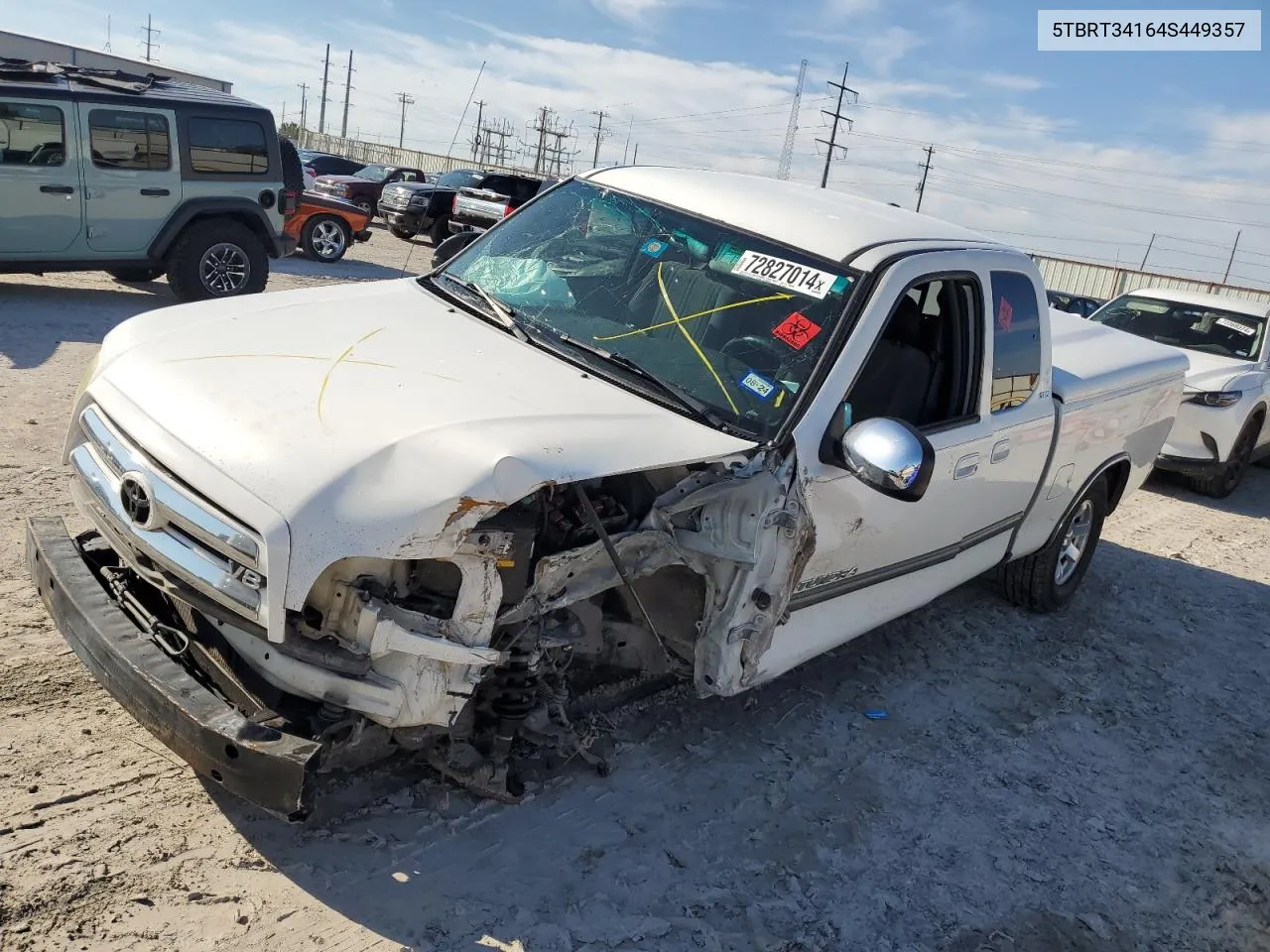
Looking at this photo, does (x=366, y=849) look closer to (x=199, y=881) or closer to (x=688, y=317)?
(x=199, y=881)

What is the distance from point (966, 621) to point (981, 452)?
166 cm

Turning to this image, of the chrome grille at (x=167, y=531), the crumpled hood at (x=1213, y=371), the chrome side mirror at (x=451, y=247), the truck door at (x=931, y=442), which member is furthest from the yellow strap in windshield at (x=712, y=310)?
the crumpled hood at (x=1213, y=371)

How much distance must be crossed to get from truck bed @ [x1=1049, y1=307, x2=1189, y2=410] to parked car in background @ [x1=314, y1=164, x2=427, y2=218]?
15.1 meters

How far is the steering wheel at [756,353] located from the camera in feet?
11.6

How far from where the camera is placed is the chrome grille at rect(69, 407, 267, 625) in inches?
97.9

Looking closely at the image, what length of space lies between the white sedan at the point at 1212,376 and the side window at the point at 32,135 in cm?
1019

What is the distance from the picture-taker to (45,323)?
868cm

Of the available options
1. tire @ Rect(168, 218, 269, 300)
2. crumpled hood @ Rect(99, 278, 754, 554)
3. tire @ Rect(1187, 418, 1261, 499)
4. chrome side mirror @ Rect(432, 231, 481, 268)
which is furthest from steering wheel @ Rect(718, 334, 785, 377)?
tire @ Rect(168, 218, 269, 300)

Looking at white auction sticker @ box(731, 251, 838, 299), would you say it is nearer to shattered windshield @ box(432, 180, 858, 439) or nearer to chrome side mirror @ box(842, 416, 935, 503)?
shattered windshield @ box(432, 180, 858, 439)

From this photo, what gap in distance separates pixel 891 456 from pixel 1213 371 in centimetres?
780

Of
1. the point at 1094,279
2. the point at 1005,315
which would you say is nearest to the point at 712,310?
the point at 1005,315

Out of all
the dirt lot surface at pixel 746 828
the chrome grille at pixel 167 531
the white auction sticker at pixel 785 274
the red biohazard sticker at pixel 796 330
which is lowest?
the dirt lot surface at pixel 746 828

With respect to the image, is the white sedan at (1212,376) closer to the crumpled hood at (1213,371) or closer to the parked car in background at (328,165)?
the crumpled hood at (1213,371)

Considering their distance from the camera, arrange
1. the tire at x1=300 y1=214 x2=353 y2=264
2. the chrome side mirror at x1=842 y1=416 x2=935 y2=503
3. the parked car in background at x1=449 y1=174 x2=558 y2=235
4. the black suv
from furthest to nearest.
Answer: the black suv, the parked car in background at x1=449 y1=174 x2=558 y2=235, the tire at x1=300 y1=214 x2=353 y2=264, the chrome side mirror at x1=842 y1=416 x2=935 y2=503
